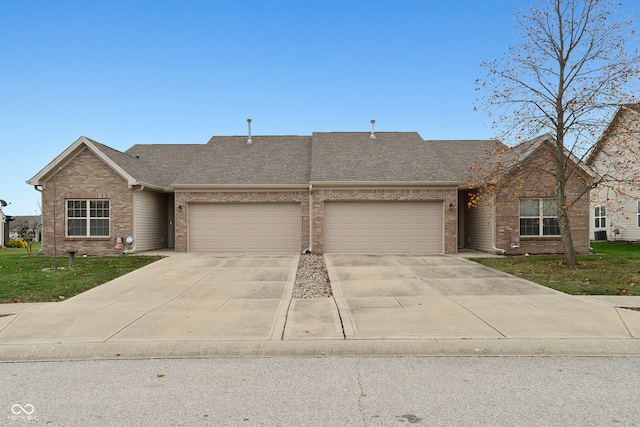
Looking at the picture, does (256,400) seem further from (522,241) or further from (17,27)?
(17,27)

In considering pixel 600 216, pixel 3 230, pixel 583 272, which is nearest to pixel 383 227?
pixel 583 272

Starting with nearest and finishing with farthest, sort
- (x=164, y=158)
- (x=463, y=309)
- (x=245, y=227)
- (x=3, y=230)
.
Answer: (x=463, y=309) < (x=245, y=227) < (x=164, y=158) < (x=3, y=230)

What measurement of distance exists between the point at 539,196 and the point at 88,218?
19.2 metres

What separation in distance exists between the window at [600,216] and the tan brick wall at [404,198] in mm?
13328

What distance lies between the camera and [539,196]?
54.1 ft

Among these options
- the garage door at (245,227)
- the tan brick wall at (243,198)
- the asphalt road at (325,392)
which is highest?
the tan brick wall at (243,198)

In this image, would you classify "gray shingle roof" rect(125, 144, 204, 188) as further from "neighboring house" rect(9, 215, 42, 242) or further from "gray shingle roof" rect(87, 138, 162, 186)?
"neighboring house" rect(9, 215, 42, 242)

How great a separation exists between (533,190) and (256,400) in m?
16.0

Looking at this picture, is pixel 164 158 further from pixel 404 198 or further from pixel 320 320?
pixel 320 320

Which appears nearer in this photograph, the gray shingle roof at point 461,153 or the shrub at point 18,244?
the gray shingle roof at point 461,153

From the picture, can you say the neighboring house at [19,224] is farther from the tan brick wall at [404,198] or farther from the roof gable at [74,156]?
the tan brick wall at [404,198]

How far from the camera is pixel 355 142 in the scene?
20.5 m

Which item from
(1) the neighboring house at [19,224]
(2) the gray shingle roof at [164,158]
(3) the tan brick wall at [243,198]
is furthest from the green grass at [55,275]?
(1) the neighboring house at [19,224]

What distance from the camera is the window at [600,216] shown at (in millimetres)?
24034
